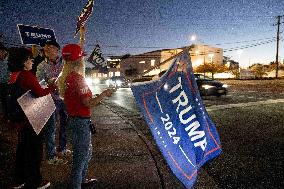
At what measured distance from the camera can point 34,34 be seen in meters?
7.28

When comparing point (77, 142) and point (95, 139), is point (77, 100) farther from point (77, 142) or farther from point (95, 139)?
point (95, 139)

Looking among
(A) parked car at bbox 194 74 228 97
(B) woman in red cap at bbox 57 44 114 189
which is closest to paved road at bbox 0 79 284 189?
(B) woman in red cap at bbox 57 44 114 189

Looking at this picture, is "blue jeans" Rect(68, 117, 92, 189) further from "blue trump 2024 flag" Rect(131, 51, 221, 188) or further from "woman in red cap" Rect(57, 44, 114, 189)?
"blue trump 2024 flag" Rect(131, 51, 221, 188)

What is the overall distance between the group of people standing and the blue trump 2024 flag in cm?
66

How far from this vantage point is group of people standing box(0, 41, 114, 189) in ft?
10.8

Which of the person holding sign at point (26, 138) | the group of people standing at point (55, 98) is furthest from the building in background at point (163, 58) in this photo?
the person holding sign at point (26, 138)

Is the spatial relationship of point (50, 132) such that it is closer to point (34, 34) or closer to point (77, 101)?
point (77, 101)

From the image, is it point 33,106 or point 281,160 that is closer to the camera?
point 33,106

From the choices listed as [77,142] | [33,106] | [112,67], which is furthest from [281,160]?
[112,67]

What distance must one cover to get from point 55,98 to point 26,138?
153cm

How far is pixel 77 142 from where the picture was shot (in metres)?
3.32

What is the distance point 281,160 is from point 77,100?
3872 millimetres

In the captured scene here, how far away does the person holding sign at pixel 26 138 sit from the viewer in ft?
12.4

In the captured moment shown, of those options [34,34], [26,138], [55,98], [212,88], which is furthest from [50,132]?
[212,88]
